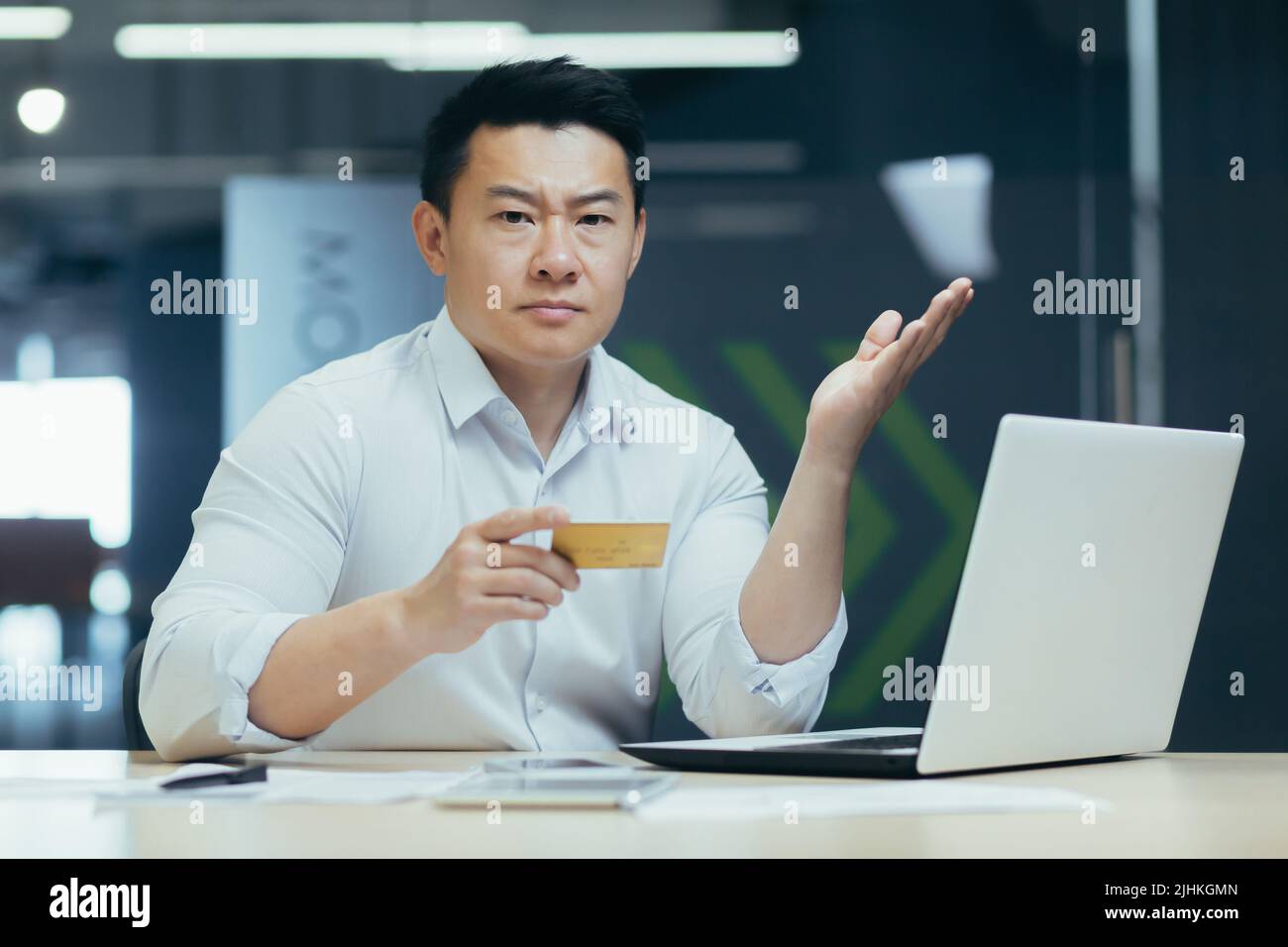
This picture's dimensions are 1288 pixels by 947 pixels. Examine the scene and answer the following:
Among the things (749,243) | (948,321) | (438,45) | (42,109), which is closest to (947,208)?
(749,243)

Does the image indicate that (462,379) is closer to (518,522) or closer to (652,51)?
(518,522)

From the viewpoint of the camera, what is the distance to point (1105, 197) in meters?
3.72

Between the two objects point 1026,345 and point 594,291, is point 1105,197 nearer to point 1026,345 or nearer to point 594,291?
point 1026,345

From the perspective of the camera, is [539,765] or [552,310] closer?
[539,765]

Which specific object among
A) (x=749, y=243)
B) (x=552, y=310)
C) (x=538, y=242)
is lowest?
(x=552, y=310)

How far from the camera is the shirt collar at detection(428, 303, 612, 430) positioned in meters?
1.96

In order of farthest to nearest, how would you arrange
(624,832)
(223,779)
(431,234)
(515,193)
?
(431,234), (515,193), (223,779), (624,832)

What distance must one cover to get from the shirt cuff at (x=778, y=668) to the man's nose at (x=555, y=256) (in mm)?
545

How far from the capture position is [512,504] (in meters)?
2.00

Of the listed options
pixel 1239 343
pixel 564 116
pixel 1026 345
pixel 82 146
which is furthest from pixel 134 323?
pixel 1239 343

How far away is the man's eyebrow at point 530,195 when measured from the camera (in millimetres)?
1931

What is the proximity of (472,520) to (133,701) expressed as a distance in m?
0.52
